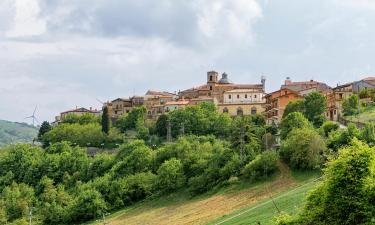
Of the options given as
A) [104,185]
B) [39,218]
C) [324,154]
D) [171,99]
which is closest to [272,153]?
[324,154]

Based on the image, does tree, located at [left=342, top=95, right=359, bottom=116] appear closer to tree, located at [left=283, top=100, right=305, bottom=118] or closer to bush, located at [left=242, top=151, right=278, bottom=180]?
tree, located at [left=283, top=100, right=305, bottom=118]

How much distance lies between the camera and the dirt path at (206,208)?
6331 cm

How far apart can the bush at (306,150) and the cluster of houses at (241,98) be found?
130 feet

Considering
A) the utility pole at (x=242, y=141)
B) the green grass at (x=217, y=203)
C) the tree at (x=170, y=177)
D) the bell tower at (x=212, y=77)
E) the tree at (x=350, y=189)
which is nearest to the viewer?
the tree at (x=350, y=189)

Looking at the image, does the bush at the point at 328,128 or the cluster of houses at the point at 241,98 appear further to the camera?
the cluster of houses at the point at 241,98

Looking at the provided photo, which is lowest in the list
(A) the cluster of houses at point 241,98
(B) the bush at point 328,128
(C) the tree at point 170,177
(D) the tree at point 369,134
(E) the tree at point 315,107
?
(C) the tree at point 170,177

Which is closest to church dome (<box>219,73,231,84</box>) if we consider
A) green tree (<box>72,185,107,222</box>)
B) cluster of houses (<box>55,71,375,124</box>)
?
cluster of houses (<box>55,71,375,124</box>)

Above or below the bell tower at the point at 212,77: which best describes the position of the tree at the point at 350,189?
below

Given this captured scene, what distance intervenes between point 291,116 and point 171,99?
75915mm

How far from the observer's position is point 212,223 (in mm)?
54781

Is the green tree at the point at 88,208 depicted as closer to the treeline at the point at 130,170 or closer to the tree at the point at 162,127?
the treeline at the point at 130,170

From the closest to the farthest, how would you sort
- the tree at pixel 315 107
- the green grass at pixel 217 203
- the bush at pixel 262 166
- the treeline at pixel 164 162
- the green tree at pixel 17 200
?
the green grass at pixel 217 203 < the bush at pixel 262 166 < the treeline at pixel 164 162 < the green tree at pixel 17 200 < the tree at pixel 315 107

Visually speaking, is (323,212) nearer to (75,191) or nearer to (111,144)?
(75,191)

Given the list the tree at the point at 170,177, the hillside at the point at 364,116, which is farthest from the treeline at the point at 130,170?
the hillside at the point at 364,116
